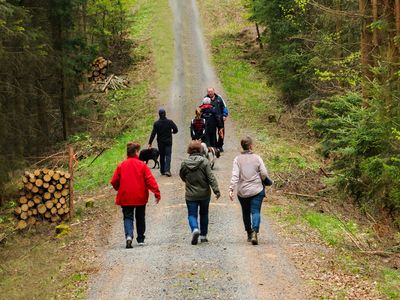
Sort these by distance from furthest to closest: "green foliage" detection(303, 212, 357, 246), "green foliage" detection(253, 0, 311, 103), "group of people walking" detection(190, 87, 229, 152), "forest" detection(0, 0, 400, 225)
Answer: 1. "green foliage" detection(253, 0, 311, 103)
2. "group of people walking" detection(190, 87, 229, 152)
3. "forest" detection(0, 0, 400, 225)
4. "green foliage" detection(303, 212, 357, 246)

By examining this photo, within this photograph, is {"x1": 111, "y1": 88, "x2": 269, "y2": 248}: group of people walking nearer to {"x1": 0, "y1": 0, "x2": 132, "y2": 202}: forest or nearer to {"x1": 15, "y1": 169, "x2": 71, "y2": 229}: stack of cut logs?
{"x1": 15, "y1": 169, "x2": 71, "y2": 229}: stack of cut logs

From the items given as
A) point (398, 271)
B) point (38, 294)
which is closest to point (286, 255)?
point (398, 271)

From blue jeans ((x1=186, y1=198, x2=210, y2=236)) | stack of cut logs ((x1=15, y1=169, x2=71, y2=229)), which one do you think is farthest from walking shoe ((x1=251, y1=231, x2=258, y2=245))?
stack of cut logs ((x1=15, y1=169, x2=71, y2=229))

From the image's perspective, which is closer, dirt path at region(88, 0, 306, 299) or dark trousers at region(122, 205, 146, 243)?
dirt path at region(88, 0, 306, 299)

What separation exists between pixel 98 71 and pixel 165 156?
21647 mm

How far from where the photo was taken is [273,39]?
102 feet

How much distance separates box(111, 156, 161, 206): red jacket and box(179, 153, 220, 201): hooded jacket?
2.15 feet

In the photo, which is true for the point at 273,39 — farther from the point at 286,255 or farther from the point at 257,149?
the point at 286,255

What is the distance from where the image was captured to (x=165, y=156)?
18953mm

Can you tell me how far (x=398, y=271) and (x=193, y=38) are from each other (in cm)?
3897

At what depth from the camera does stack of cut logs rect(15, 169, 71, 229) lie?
55.7 feet

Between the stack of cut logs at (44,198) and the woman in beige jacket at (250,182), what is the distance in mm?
6682

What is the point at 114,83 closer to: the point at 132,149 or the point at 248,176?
the point at 132,149

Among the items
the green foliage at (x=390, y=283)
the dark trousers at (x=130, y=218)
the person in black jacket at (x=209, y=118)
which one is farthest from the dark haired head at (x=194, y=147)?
the person in black jacket at (x=209, y=118)
